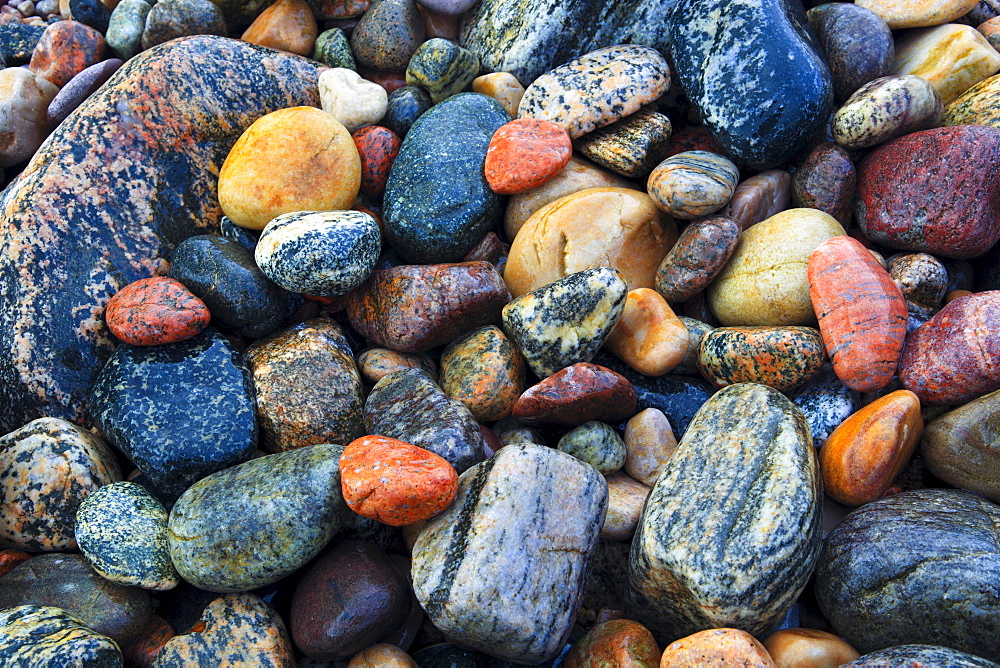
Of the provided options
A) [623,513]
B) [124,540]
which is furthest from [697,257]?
[124,540]

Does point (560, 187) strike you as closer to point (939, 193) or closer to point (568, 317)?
point (568, 317)

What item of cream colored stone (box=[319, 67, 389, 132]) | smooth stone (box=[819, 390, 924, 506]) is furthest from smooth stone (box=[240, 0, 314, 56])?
smooth stone (box=[819, 390, 924, 506])

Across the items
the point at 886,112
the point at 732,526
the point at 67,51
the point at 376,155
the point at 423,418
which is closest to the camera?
the point at 732,526

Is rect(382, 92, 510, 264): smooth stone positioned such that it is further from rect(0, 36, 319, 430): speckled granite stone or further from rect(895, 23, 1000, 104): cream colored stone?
rect(895, 23, 1000, 104): cream colored stone

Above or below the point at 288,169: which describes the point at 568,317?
below

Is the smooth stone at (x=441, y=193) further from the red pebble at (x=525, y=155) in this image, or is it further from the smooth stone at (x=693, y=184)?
the smooth stone at (x=693, y=184)

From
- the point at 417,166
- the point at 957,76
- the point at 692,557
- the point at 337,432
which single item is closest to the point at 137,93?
the point at 417,166

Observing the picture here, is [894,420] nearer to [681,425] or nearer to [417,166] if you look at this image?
[681,425]
